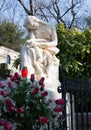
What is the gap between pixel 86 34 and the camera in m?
16.1

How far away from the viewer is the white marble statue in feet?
31.4

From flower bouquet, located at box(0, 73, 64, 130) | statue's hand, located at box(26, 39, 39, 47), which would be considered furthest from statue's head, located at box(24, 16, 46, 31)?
flower bouquet, located at box(0, 73, 64, 130)

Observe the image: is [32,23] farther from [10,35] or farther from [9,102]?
[10,35]

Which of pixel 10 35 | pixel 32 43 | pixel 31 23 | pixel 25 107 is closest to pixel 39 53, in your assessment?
pixel 32 43

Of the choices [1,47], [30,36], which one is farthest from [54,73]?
[1,47]

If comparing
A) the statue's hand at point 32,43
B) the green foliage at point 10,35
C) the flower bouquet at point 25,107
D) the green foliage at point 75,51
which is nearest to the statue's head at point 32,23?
the statue's hand at point 32,43

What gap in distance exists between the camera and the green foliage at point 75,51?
15078 millimetres

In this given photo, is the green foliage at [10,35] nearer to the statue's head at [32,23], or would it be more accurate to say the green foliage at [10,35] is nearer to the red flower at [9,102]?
the statue's head at [32,23]

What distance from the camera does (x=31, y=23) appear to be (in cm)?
998

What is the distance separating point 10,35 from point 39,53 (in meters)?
24.3

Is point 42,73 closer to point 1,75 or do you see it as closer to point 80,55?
point 80,55

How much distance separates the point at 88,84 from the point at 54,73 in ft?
11.1

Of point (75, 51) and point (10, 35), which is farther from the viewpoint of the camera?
point (10, 35)

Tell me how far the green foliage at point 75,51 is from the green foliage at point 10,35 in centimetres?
1715
